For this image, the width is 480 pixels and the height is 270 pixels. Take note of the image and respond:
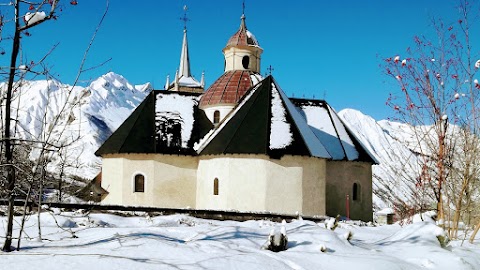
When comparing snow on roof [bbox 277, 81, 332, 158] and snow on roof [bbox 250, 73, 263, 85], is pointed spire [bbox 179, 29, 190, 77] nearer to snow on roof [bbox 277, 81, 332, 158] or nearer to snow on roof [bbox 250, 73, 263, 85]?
snow on roof [bbox 250, 73, 263, 85]

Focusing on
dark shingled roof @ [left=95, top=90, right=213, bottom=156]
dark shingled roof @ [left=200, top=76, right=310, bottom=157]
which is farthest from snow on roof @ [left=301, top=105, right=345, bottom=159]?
dark shingled roof @ [left=95, top=90, right=213, bottom=156]

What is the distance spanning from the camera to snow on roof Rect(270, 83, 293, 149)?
2566 centimetres

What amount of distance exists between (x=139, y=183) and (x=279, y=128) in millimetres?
8177

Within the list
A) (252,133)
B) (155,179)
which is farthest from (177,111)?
(252,133)

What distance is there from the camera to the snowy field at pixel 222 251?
8.16m

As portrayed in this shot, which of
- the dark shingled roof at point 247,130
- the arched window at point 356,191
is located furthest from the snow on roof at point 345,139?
the arched window at point 356,191

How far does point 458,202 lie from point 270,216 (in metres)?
8.17

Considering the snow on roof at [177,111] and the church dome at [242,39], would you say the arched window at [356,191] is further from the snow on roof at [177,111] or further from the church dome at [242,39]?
the church dome at [242,39]

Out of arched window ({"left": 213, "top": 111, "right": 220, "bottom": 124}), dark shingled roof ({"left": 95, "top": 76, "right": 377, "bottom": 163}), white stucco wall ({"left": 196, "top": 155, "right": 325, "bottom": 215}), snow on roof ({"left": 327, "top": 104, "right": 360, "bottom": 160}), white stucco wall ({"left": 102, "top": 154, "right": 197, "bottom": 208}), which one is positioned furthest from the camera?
arched window ({"left": 213, "top": 111, "right": 220, "bottom": 124})

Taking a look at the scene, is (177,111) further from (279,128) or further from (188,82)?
(188,82)

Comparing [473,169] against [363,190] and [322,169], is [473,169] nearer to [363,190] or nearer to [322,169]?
[322,169]

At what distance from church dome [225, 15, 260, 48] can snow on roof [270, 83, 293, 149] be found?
11213 mm

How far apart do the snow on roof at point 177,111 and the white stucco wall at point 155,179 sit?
52.6 inches

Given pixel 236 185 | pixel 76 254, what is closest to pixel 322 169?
pixel 236 185
